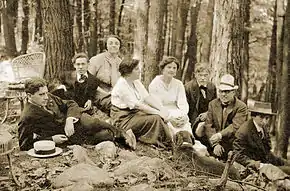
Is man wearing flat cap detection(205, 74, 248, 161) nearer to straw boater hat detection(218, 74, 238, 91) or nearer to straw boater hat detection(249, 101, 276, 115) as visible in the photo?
straw boater hat detection(218, 74, 238, 91)

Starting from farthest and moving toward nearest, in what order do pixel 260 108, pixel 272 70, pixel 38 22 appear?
pixel 272 70
pixel 38 22
pixel 260 108

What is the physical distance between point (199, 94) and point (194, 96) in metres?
0.05

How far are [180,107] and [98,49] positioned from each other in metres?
1.30

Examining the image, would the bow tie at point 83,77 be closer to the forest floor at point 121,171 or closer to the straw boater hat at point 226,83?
the forest floor at point 121,171

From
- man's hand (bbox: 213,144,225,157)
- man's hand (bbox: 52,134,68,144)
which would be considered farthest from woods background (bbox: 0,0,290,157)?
man's hand (bbox: 52,134,68,144)

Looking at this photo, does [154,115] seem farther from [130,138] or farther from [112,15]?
[112,15]

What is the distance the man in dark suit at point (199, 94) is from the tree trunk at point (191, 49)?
0.57 meters

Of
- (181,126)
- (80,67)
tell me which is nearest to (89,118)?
(80,67)

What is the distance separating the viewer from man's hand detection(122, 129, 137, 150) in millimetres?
3742

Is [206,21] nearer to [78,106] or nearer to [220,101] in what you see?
[220,101]

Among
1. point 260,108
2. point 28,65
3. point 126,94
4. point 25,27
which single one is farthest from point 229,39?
point 25,27

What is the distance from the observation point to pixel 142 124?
379cm

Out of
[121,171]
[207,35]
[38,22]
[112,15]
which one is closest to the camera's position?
[121,171]

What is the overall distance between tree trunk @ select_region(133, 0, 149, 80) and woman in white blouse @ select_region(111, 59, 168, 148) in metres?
0.81
